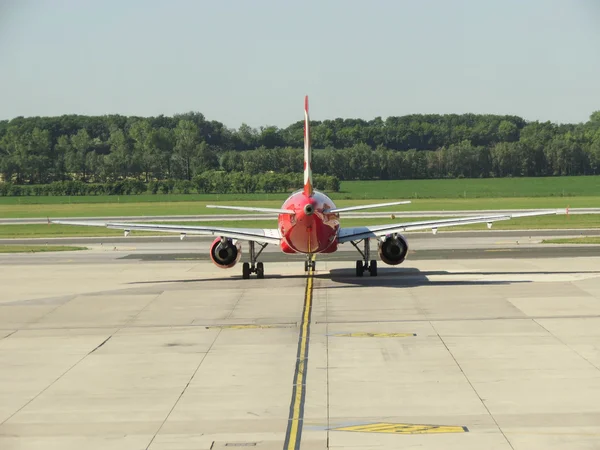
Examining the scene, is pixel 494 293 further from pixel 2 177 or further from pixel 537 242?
pixel 2 177

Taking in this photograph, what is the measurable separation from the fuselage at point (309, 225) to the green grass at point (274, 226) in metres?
36.4

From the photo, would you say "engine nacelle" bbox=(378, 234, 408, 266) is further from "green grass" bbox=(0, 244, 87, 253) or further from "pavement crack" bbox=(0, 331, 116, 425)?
"green grass" bbox=(0, 244, 87, 253)

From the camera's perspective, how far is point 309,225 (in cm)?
4056

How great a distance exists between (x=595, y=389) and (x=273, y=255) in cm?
3807

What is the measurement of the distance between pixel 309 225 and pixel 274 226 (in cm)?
4039

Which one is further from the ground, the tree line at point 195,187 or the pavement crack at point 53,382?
the pavement crack at point 53,382

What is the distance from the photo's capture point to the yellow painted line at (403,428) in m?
18.3

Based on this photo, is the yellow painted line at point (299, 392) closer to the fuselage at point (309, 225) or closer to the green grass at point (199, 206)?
the fuselage at point (309, 225)

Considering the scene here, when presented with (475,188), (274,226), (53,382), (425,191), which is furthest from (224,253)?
(475,188)

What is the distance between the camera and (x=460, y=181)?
18175 cm

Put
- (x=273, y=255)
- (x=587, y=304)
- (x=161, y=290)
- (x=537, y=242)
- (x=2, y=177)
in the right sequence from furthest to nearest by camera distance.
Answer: (x=2, y=177) → (x=537, y=242) → (x=273, y=255) → (x=161, y=290) → (x=587, y=304)

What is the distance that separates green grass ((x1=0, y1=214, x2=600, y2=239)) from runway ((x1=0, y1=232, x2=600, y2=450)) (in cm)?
3080

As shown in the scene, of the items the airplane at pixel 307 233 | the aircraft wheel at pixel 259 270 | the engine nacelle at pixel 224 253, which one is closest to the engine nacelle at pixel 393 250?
the airplane at pixel 307 233

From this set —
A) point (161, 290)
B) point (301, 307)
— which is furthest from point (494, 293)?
point (161, 290)
